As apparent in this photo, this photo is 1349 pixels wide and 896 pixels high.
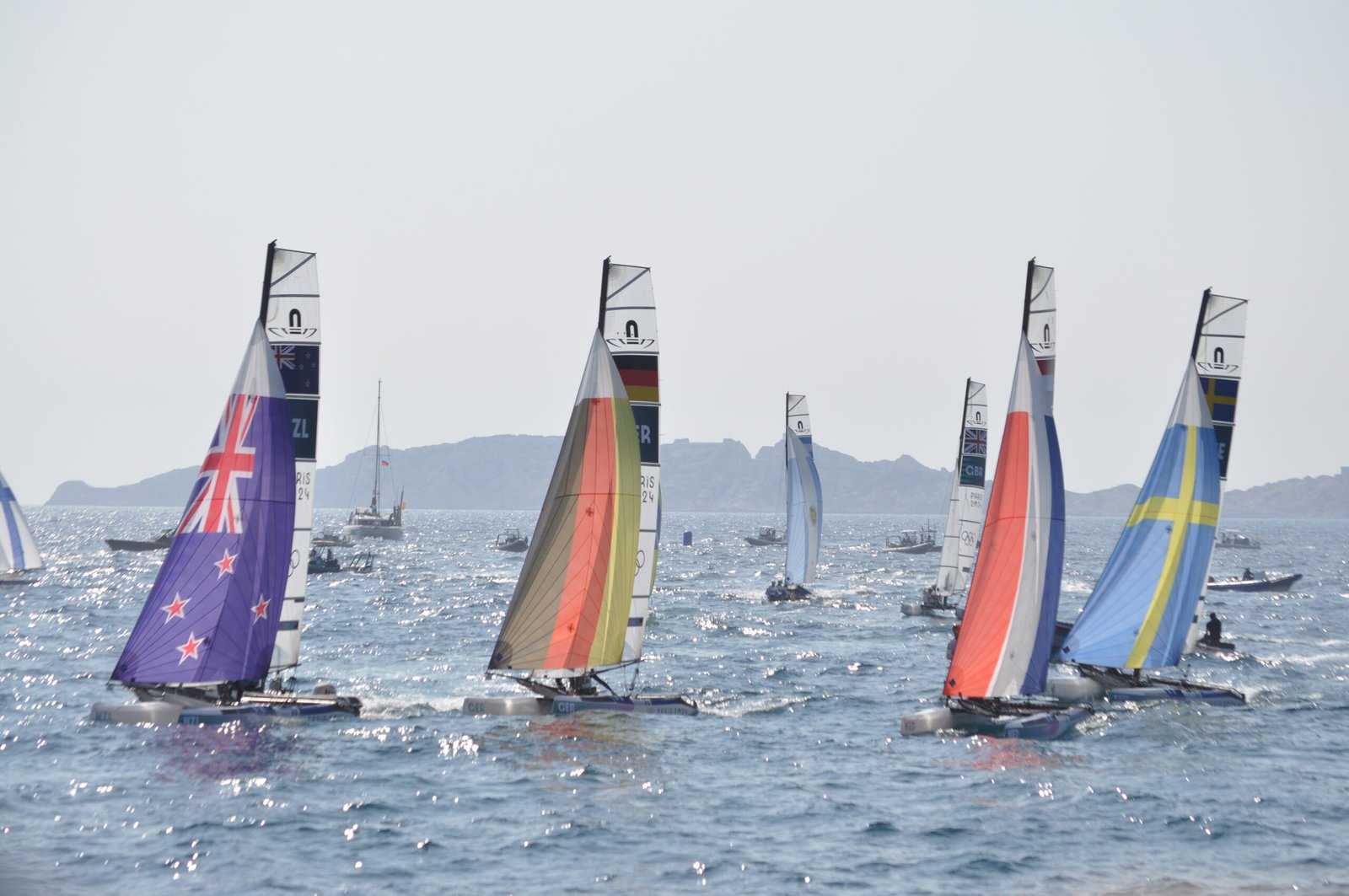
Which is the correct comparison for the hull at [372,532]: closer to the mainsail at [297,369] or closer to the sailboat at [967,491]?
the sailboat at [967,491]

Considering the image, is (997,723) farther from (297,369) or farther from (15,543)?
(15,543)

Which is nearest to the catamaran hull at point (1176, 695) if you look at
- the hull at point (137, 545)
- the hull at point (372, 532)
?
the hull at point (137, 545)

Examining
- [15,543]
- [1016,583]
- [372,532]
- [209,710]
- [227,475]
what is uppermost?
[227,475]

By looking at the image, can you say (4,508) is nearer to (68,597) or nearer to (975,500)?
(68,597)

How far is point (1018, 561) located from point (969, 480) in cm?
2905

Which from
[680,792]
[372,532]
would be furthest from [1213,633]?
[372,532]

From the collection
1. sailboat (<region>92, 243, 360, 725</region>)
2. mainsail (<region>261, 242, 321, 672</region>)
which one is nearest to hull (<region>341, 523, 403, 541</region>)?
mainsail (<region>261, 242, 321, 672</region>)

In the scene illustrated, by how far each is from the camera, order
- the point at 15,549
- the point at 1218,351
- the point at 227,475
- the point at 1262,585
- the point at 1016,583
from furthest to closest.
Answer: the point at 1262,585
the point at 15,549
the point at 1218,351
the point at 1016,583
the point at 227,475

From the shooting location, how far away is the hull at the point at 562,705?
1280 inches

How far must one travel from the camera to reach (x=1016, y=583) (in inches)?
1261

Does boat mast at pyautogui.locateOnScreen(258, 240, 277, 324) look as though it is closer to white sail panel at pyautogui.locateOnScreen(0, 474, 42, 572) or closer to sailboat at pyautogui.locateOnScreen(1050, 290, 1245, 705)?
sailboat at pyautogui.locateOnScreen(1050, 290, 1245, 705)

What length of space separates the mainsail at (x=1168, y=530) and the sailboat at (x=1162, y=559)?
23 millimetres

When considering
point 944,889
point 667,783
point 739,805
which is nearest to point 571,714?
point 667,783

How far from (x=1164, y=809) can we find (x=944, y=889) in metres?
7.27
